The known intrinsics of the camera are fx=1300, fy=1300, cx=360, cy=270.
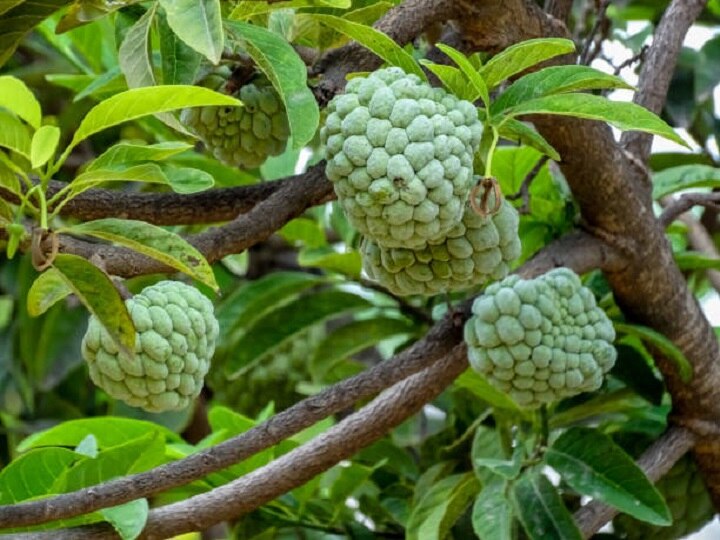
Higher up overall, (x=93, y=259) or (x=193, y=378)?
(x=93, y=259)

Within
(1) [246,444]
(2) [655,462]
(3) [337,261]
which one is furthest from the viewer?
(3) [337,261]

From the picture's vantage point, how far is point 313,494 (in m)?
1.82

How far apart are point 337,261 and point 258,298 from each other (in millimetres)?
178

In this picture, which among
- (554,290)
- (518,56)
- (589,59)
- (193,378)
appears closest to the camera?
(518,56)

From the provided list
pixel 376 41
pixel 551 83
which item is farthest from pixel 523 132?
pixel 376 41

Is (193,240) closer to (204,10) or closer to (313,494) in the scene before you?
(204,10)

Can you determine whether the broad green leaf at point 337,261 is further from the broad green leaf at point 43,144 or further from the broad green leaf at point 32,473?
the broad green leaf at point 43,144

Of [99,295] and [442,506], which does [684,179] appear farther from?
[99,295]

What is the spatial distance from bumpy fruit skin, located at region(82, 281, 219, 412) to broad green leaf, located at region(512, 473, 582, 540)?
511 millimetres

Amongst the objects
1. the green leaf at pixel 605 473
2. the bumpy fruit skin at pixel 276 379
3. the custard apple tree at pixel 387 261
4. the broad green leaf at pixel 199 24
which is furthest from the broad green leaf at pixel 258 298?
the broad green leaf at pixel 199 24

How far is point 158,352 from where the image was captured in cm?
118

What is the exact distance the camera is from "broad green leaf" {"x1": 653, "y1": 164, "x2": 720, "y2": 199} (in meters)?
1.67

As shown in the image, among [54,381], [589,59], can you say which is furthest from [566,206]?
[54,381]

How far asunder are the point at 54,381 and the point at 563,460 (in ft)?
3.61
